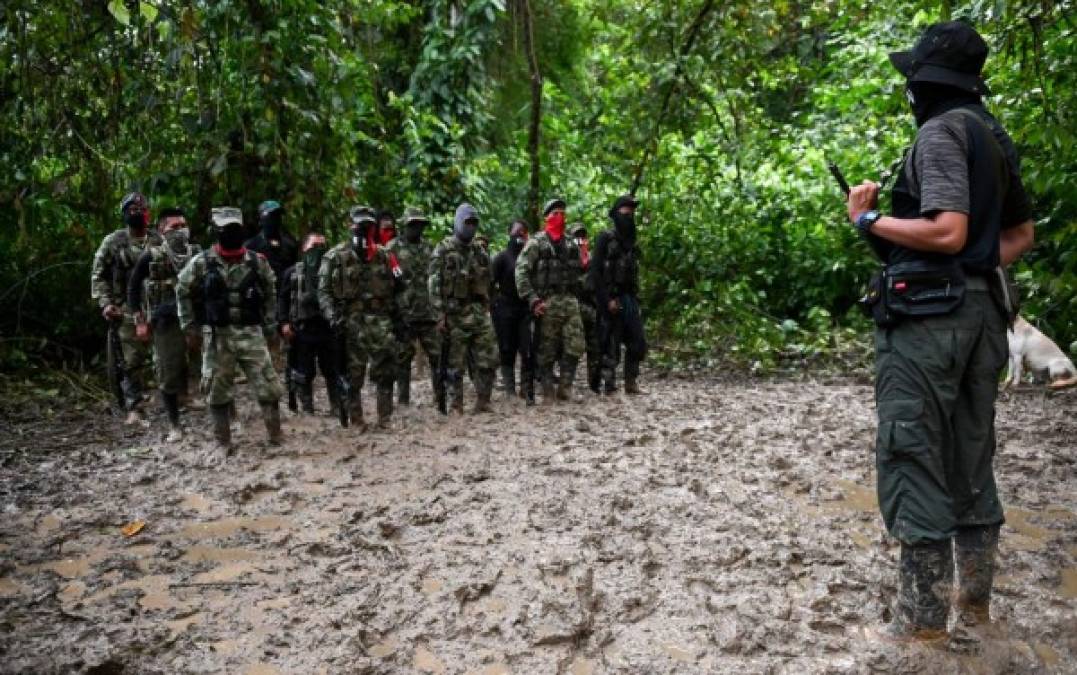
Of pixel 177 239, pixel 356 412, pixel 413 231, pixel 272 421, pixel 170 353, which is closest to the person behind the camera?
pixel 272 421

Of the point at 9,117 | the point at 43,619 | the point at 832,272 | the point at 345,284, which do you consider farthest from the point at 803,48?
the point at 43,619

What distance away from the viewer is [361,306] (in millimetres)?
8102

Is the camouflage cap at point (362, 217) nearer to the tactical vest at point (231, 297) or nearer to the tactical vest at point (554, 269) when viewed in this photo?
the tactical vest at point (231, 297)

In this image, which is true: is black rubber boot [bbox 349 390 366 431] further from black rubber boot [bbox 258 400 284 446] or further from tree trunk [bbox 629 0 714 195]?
tree trunk [bbox 629 0 714 195]

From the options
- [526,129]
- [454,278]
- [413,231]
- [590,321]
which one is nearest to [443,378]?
[454,278]

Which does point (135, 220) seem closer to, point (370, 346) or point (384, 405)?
point (370, 346)

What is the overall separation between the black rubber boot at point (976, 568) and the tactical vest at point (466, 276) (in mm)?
5955

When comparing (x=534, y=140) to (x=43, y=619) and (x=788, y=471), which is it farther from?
(x=43, y=619)

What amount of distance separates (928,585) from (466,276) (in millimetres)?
6167

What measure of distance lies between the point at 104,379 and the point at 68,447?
11.3ft

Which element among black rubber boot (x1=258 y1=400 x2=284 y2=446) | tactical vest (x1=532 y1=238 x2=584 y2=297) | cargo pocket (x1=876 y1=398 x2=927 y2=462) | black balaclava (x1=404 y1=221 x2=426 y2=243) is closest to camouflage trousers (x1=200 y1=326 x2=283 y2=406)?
black rubber boot (x1=258 y1=400 x2=284 y2=446)

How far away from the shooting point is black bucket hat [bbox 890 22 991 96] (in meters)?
3.23

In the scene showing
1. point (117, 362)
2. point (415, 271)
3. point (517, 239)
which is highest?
point (517, 239)

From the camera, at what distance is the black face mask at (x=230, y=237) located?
713 cm
